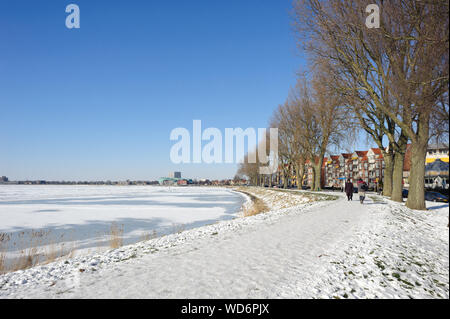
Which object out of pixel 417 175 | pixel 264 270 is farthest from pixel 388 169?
pixel 264 270

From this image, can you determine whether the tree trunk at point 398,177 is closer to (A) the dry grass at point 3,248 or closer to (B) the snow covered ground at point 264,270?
(B) the snow covered ground at point 264,270

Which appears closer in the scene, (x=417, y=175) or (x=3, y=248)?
(x=3, y=248)

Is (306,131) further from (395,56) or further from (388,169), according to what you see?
(395,56)

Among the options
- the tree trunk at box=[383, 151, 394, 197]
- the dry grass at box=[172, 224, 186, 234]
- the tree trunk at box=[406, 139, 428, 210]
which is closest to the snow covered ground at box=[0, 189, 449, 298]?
the dry grass at box=[172, 224, 186, 234]

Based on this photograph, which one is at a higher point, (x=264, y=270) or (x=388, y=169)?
(x=388, y=169)

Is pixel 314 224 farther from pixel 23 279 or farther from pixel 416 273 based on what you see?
pixel 23 279

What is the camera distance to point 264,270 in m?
5.85

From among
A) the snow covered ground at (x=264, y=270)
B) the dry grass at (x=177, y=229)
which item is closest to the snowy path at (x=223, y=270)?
the snow covered ground at (x=264, y=270)

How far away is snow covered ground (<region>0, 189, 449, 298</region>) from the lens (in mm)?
4945

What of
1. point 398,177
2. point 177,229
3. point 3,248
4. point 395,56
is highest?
point 395,56

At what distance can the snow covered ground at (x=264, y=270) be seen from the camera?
16.2ft

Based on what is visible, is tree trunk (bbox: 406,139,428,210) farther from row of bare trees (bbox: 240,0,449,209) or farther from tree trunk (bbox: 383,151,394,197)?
tree trunk (bbox: 383,151,394,197)

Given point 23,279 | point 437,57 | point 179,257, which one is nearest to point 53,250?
point 23,279

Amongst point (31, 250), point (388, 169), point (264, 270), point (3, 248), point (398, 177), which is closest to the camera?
point (264, 270)
